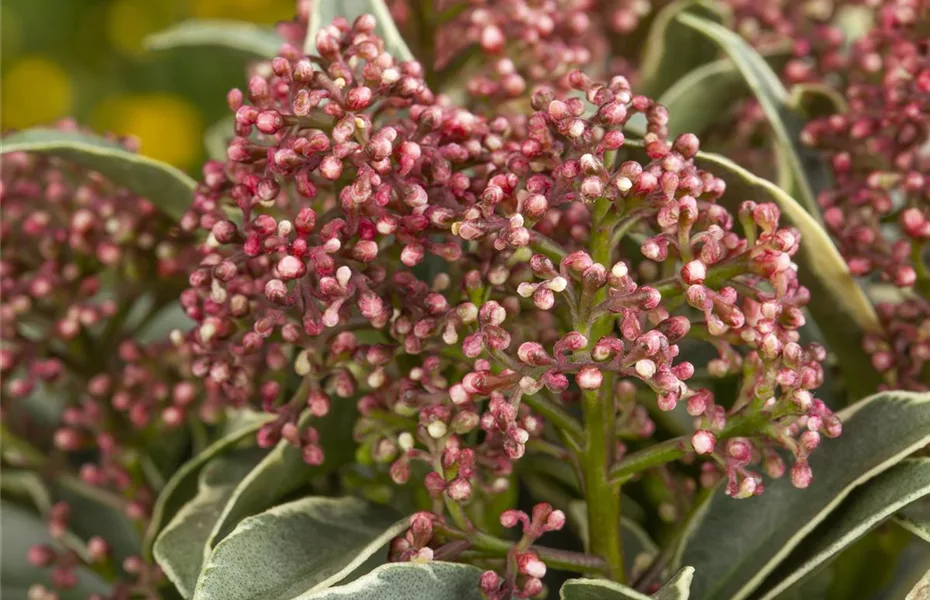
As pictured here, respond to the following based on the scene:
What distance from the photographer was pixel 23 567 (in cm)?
86

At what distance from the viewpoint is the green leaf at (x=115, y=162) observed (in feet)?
2.34

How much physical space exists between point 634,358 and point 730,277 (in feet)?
0.30

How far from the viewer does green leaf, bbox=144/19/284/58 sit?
897 millimetres

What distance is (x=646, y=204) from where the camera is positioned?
573 mm

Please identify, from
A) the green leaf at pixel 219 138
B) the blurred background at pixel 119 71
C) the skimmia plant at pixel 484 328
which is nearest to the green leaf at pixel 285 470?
the skimmia plant at pixel 484 328

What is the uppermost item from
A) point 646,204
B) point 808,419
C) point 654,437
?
point 646,204

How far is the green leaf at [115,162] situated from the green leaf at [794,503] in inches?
16.8

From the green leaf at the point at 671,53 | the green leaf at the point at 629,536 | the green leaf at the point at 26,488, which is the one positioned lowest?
the green leaf at the point at 629,536

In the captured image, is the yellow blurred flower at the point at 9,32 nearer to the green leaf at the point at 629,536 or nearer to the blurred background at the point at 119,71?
the blurred background at the point at 119,71

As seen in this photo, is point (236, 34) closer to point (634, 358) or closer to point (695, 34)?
point (695, 34)

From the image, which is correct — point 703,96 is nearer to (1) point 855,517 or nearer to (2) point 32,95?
Answer: (1) point 855,517

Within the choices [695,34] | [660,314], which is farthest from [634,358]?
[695,34]

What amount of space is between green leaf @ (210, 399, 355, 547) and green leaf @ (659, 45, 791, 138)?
32 centimetres

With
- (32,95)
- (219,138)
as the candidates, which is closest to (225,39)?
(219,138)
